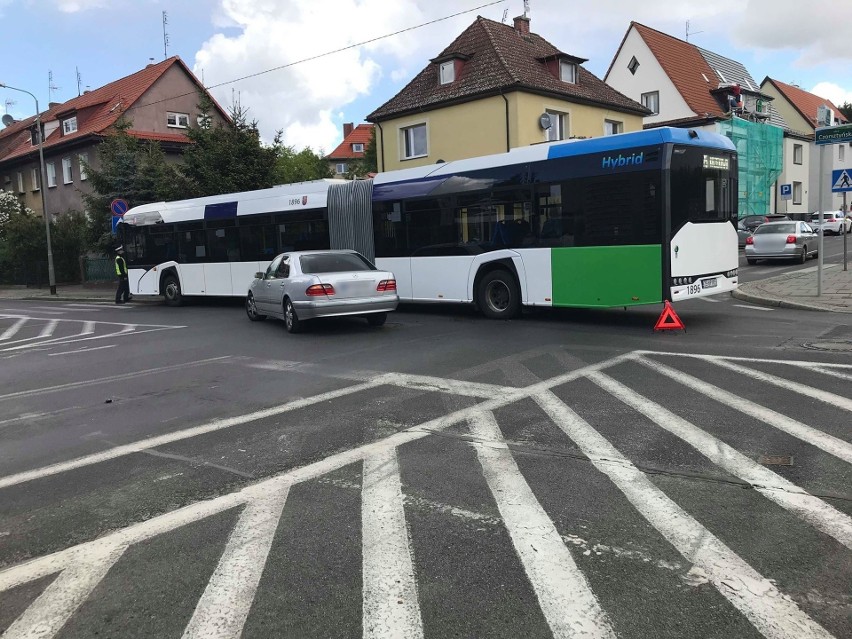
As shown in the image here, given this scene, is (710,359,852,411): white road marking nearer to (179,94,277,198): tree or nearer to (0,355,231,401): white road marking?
(0,355,231,401): white road marking

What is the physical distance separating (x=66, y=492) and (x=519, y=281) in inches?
376

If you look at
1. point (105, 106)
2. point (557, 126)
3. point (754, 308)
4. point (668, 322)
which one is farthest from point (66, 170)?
point (668, 322)

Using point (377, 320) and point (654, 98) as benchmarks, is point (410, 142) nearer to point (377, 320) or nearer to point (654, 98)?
point (377, 320)

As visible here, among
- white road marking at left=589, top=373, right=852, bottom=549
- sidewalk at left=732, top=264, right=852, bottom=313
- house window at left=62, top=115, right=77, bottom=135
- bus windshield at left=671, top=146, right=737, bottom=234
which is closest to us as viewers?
white road marking at left=589, top=373, right=852, bottom=549

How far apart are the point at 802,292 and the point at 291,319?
11316 mm

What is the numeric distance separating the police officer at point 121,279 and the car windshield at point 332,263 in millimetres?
13409

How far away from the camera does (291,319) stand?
13000 millimetres

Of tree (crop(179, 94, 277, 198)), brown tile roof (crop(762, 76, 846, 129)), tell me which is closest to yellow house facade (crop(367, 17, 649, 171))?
tree (crop(179, 94, 277, 198))

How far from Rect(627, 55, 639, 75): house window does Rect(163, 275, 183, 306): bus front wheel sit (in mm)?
35734

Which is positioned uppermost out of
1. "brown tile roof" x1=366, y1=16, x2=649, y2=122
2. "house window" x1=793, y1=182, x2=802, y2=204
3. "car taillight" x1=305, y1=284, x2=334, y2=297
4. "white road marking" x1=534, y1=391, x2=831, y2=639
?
"brown tile roof" x1=366, y1=16, x2=649, y2=122

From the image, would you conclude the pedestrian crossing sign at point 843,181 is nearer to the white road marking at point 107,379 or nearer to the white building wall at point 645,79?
the white road marking at point 107,379

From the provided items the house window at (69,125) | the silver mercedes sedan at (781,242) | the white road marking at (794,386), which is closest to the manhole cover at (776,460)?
the white road marking at (794,386)

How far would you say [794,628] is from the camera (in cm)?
290

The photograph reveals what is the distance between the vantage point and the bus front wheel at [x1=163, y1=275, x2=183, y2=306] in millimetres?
21828
